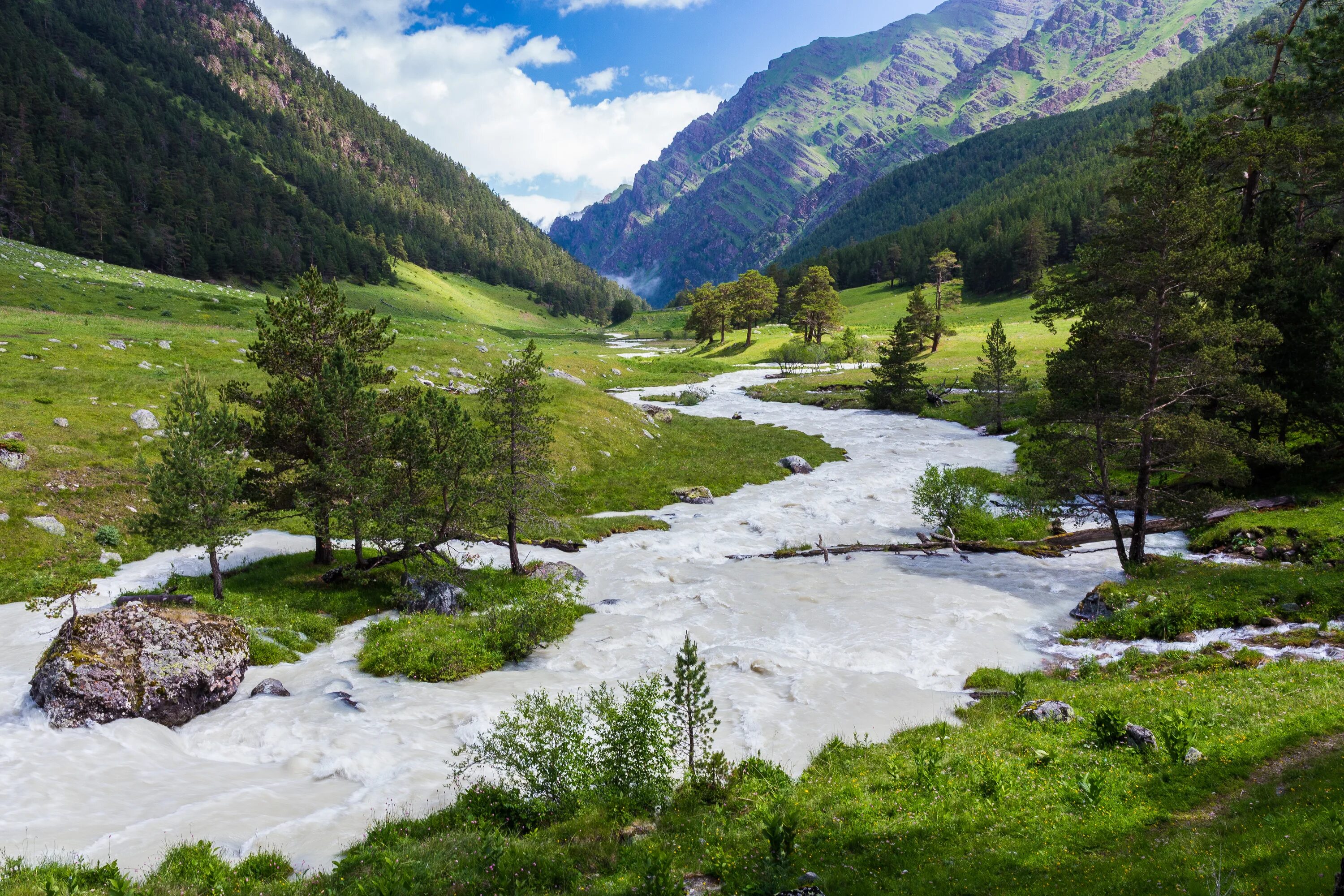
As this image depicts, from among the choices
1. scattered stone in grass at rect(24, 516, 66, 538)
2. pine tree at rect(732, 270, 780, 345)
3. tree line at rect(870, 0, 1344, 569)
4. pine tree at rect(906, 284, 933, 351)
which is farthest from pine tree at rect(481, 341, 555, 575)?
pine tree at rect(732, 270, 780, 345)

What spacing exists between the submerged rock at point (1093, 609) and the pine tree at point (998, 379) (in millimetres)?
35332

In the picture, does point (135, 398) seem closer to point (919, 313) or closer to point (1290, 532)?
point (1290, 532)

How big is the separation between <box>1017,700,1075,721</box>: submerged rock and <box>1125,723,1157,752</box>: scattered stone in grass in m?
1.77

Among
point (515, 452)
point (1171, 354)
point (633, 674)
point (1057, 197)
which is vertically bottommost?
point (633, 674)

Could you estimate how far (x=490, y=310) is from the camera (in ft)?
614

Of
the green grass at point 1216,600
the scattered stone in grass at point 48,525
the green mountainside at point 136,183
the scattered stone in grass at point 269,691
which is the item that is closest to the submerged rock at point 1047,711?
the green grass at point 1216,600

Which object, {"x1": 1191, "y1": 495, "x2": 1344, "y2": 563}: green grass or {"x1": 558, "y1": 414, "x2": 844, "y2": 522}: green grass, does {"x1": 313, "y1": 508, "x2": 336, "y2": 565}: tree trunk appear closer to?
{"x1": 558, "y1": 414, "x2": 844, "y2": 522}: green grass

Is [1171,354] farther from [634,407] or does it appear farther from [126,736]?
[634,407]

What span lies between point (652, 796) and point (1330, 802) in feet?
33.6

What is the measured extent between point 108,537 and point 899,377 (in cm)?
6504

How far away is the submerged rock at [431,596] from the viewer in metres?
22.8

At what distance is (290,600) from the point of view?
2233cm

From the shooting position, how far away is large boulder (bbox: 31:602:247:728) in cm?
1423

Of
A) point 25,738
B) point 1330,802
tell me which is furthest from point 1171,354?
point 25,738
